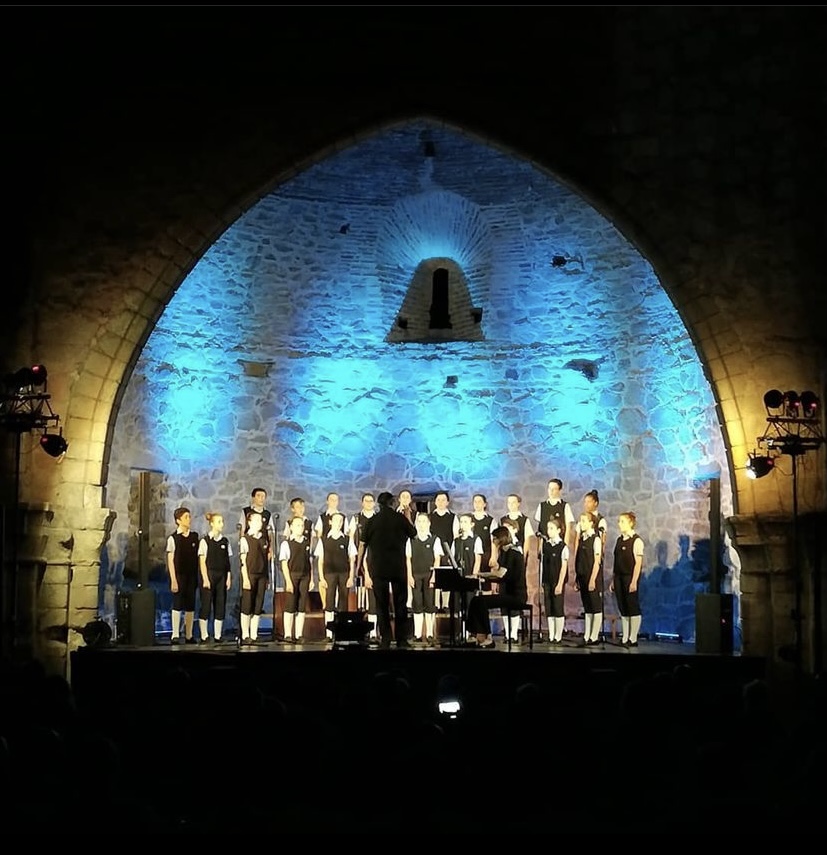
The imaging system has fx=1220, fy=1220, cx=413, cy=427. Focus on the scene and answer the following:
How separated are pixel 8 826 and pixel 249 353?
504 inches

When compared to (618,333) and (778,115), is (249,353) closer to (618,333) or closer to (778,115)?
(618,333)

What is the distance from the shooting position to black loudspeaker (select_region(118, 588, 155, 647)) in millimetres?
11609

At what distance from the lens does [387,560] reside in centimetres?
1164

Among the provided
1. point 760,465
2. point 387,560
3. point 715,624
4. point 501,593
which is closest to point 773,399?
point 760,465

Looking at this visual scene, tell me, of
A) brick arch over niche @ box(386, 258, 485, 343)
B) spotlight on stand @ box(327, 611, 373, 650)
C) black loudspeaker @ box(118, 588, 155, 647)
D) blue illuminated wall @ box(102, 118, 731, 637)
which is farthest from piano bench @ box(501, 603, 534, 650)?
brick arch over niche @ box(386, 258, 485, 343)

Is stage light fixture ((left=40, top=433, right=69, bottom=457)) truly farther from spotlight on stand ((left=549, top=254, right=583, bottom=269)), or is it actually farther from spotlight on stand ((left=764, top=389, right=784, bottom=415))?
spotlight on stand ((left=549, top=254, right=583, bottom=269))

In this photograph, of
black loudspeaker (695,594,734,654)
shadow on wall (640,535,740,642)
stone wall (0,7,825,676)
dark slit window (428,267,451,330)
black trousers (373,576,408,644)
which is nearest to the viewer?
black loudspeaker (695,594,734,654)

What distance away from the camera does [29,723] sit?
5.34m

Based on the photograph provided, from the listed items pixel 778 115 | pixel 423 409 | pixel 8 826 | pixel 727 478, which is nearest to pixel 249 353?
pixel 423 409

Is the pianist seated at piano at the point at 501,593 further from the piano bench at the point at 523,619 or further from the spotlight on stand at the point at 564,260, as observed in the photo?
the spotlight on stand at the point at 564,260

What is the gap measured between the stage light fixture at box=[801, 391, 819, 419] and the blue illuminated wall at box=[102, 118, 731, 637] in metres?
3.77

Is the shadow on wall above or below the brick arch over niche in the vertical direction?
below

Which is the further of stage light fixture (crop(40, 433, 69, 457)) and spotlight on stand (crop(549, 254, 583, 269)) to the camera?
spotlight on stand (crop(549, 254, 583, 269))

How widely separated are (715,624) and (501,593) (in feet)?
6.98
